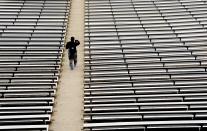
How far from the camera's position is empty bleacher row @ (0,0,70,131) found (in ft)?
30.3

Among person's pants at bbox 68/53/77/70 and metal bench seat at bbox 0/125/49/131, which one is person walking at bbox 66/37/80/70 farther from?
metal bench seat at bbox 0/125/49/131

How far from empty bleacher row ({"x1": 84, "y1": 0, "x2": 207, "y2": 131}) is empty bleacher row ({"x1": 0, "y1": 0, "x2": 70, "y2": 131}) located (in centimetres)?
103

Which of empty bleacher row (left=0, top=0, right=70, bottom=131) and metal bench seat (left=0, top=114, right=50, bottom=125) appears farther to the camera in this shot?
empty bleacher row (left=0, top=0, right=70, bottom=131)

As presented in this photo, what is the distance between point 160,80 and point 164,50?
111 inches

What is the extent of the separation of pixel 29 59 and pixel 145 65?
368cm

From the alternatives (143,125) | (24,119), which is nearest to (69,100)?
(24,119)

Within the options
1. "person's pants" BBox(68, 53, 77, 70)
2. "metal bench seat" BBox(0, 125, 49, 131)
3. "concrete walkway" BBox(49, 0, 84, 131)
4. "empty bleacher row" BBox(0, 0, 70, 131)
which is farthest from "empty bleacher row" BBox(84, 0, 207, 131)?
"empty bleacher row" BBox(0, 0, 70, 131)

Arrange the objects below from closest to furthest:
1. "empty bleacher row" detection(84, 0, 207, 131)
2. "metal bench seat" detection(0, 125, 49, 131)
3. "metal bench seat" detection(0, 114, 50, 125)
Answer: "metal bench seat" detection(0, 125, 49, 131) → "metal bench seat" detection(0, 114, 50, 125) → "empty bleacher row" detection(84, 0, 207, 131)

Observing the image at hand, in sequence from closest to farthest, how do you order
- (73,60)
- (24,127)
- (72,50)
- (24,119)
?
(24,127)
(24,119)
(72,50)
(73,60)

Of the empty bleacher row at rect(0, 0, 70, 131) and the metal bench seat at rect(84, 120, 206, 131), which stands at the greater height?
the empty bleacher row at rect(0, 0, 70, 131)

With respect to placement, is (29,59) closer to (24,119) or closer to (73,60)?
(73,60)

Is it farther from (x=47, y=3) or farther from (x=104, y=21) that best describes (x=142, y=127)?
(x=47, y=3)

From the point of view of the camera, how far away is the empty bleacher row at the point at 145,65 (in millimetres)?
9016

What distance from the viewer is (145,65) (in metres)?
12.4
